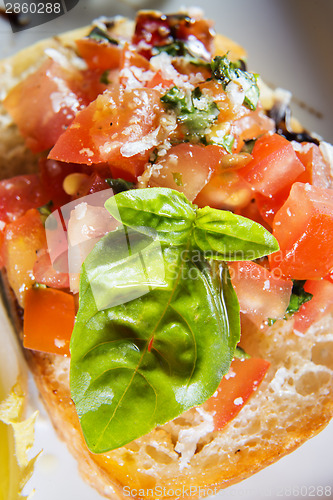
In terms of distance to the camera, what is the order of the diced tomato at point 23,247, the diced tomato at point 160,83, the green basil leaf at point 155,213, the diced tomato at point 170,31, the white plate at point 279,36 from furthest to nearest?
the white plate at point 279,36
the diced tomato at point 170,31
the diced tomato at point 23,247
the diced tomato at point 160,83
the green basil leaf at point 155,213

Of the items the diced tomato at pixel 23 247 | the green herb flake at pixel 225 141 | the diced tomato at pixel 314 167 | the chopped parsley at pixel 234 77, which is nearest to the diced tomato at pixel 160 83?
the chopped parsley at pixel 234 77

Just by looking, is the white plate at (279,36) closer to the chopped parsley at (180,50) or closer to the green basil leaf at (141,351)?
the chopped parsley at (180,50)

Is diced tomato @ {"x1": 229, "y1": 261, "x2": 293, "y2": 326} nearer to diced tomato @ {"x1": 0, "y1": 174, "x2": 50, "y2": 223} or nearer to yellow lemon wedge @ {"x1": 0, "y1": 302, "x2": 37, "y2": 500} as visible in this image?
diced tomato @ {"x1": 0, "y1": 174, "x2": 50, "y2": 223}

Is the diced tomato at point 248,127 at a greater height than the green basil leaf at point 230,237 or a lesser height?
greater

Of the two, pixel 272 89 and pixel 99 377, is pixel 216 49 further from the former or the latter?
pixel 99 377

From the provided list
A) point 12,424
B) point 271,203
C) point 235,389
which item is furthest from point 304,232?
point 12,424

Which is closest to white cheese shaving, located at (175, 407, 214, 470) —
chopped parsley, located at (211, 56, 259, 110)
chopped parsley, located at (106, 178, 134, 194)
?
chopped parsley, located at (106, 178, 134, 194)

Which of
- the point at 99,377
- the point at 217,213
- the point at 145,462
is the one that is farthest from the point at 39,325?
the point at 217,213
